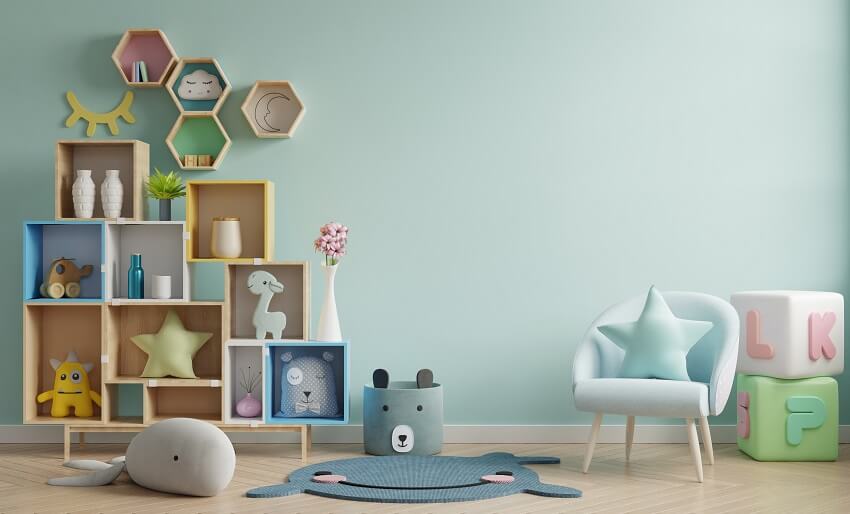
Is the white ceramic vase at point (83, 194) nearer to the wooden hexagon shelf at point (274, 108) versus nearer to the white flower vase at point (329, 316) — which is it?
the wooden hexagon shelf at point (274, 108)

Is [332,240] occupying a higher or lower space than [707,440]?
higher

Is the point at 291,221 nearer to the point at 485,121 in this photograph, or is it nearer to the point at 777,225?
the point at 485,121

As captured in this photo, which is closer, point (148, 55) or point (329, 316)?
point (329, 316)

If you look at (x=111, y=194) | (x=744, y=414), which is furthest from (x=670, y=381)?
(x=111, y=194)

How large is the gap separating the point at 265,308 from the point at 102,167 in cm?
105

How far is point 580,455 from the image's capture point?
4.04 m

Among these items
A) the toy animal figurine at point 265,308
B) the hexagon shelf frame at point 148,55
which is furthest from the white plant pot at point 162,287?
the hexagon shelf frame at point 148,55

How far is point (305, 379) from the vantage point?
410 centimetres

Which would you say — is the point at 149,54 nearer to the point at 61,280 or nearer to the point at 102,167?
the point at 102,167

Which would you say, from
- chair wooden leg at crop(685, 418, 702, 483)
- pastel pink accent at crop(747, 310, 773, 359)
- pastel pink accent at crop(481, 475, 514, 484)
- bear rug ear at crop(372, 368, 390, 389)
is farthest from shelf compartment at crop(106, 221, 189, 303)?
pastel pink accent at crop(747, 310, 773, 359)

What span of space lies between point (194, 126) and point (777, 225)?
2.78 meters

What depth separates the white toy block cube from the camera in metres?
3.90

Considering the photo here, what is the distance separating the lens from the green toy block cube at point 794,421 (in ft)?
12.8

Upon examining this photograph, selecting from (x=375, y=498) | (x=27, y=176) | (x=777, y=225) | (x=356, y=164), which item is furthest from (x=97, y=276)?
(x=777, y=225)
